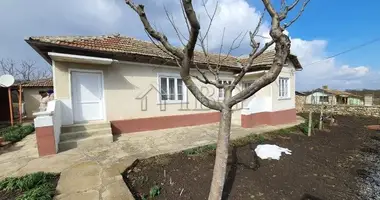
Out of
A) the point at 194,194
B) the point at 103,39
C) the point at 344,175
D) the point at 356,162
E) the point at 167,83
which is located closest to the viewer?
the point at 194,194

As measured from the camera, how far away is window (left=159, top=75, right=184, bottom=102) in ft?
32.1

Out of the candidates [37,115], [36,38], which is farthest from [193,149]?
[36,38]

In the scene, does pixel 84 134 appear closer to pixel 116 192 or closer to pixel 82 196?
pixel 82 196

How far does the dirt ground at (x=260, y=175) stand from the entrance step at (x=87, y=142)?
2.65 m

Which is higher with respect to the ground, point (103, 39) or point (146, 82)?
point (103, 39)

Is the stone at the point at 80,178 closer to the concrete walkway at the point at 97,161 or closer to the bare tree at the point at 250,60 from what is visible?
the concrete walkway at the point at 97,161

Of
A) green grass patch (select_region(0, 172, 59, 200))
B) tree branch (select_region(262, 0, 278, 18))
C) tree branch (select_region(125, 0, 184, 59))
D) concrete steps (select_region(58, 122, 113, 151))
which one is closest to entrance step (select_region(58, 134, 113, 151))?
concrete steps (select_region(58, 122, 113, 151))

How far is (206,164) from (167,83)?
5.67 meters

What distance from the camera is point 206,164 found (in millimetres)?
Result: 5230

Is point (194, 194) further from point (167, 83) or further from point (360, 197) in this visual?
point (167, 83)

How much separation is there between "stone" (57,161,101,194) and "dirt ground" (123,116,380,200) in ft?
2.27

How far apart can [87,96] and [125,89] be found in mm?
1575

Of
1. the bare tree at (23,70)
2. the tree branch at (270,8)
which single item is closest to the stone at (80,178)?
the tree branch at (270,8)

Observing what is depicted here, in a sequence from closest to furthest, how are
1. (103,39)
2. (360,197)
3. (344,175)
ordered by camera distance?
1. (360,197)
2. (344,175)
3. (103,39)
